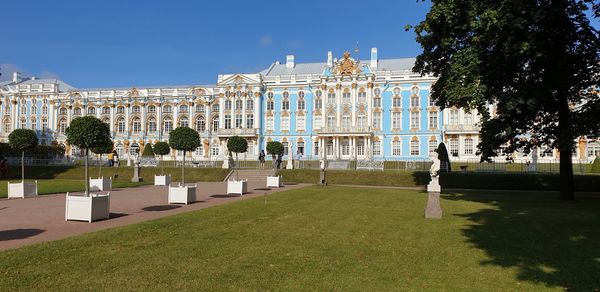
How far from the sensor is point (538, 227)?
11438 mm

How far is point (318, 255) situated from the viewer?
315 inches

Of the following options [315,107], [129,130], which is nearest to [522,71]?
[315,107]

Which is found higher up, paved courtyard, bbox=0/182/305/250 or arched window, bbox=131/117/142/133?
arched window, bbox=131/117/142/133

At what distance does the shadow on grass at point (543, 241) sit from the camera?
6961 mm

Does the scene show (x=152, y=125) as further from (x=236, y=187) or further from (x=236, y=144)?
(x=236, y=187)

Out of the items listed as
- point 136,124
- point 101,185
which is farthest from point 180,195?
→ point 136,124

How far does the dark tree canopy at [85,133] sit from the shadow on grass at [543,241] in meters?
11.6

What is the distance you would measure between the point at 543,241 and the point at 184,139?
18.1 meters

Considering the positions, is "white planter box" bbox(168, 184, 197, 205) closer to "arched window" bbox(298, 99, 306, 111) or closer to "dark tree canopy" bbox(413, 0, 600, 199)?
"dark tree canopy" bbox(413, 0, 600, 199)

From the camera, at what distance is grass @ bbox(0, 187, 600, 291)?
20.7 feet

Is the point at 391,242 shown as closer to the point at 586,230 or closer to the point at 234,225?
the point at 234,225

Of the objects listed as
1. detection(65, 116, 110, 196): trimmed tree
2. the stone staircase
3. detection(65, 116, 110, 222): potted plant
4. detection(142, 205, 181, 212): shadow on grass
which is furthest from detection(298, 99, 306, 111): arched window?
detection(65, 116, 110, 196): trimmed tree

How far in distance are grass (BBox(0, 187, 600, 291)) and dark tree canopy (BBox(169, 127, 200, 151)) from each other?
1083 cm

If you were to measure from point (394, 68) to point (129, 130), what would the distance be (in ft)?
133
